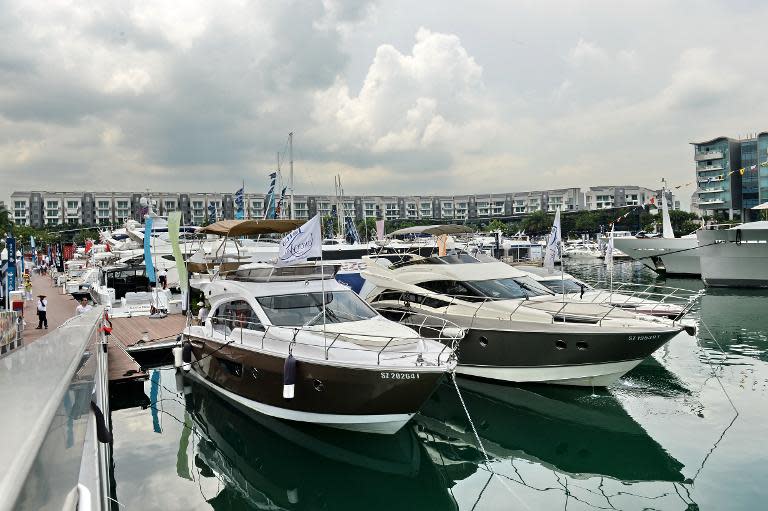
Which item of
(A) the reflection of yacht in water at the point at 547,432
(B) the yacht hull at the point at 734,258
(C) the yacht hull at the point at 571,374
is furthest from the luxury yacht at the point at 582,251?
(A) the reflection of yacht in water at the point at 547,432

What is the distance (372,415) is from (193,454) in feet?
13.7

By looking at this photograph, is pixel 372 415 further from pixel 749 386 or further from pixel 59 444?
pixel 749 386

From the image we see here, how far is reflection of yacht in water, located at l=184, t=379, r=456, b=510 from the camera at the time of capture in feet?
31.5

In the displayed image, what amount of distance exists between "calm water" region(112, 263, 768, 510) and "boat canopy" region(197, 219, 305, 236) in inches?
177

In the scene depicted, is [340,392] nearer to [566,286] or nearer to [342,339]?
[342,339]

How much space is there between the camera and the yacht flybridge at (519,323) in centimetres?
1387

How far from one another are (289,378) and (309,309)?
8.21 ft

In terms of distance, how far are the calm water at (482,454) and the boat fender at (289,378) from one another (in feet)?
4.87

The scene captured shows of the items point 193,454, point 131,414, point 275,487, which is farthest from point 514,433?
point 131,414

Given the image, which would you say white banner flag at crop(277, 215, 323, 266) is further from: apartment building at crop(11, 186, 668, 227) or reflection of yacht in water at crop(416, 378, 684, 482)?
apartment building at crop(11, 186, 668, 227)

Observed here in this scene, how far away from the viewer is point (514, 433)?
40.5 ft

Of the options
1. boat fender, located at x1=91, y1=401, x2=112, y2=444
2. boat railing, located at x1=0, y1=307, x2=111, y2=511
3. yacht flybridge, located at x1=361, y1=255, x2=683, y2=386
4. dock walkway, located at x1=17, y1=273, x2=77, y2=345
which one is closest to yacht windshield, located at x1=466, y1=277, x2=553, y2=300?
yacht flybridge, located at x1=361, y1=255, x2=683, y2=386

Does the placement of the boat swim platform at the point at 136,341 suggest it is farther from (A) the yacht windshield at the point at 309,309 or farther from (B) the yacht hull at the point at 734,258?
(B) the yacht hull at the point at 734,258

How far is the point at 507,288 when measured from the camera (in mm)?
16969
